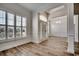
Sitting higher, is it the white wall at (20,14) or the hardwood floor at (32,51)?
the white wall at (20,14)

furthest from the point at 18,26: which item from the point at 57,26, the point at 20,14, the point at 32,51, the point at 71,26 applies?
the point at 57,26

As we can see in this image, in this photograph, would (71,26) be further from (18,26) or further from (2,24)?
(2,24)

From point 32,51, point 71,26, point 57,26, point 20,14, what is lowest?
point 32,51

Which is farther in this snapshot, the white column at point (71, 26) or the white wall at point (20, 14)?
the white wall at point (20, 14)

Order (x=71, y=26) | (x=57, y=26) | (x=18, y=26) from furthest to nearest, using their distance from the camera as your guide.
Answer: (x=57, y=26), (x=18, y=26), (x=71, y=26)

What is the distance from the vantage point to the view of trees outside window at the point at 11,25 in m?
1.85

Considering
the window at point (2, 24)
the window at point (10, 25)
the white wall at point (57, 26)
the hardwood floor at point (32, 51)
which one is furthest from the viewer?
the white wall at point (57, 26)

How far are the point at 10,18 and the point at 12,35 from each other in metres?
0.58

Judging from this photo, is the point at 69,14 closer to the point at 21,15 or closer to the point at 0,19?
the point at 21,15

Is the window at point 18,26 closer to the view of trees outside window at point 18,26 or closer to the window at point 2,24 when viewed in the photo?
the view of trees outside window at point 18,26

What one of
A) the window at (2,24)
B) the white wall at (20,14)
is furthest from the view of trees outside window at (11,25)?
the white wall at (20,14)

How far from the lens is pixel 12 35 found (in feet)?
6.58

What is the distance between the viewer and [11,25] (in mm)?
2051

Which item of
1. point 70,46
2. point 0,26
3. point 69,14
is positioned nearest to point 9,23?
point 0,26
